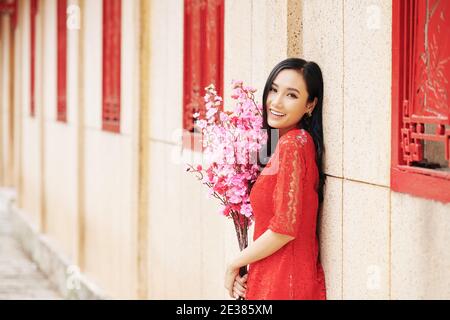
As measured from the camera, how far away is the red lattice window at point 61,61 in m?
12.4

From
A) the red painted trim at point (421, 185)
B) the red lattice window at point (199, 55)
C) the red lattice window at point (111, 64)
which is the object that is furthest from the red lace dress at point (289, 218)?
the red lattice window at point (111, 64)

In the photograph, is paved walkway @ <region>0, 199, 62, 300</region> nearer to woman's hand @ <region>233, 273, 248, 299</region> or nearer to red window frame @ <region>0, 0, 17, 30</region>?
red window frame @ <region>0, 0, 17, 30</region>

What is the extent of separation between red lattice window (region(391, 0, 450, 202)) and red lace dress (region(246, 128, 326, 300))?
50cm

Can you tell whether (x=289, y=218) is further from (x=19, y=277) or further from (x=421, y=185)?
(x=19, y=277)

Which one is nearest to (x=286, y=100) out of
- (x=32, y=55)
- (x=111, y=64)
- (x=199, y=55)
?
(x=199, y=55)

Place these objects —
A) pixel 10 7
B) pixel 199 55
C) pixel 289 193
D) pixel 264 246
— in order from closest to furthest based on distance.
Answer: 1. pixel 289 193
2. pixel 264 246
3. pixel 199 55
4. pixel 10 7

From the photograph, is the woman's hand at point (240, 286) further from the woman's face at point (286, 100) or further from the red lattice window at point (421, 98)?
Result: the red lattice window at point (421, 98)

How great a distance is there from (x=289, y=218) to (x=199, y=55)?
2.80 m

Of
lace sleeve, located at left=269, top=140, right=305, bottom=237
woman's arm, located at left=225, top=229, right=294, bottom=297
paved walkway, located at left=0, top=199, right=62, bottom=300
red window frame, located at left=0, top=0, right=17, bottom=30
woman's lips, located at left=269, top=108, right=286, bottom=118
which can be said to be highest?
red window frame, located at left=0, top=0, right=17, bottom=30

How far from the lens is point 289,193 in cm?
412

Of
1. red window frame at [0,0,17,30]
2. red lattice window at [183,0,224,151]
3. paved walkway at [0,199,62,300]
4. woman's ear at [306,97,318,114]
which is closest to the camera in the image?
woman's ear at [306,97,318,114]

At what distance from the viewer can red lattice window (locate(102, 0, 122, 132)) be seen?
927 cm

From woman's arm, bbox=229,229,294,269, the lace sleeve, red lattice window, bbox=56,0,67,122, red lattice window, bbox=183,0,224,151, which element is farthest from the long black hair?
red lattice window, bbox=56,0,67,122
